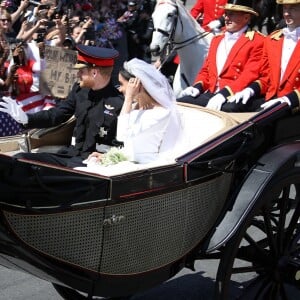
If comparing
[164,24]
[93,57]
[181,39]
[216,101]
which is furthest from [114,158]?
[164,24]

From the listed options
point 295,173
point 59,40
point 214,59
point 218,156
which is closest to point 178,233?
point 218,156

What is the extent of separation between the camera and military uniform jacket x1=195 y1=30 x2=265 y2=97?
4.86 metres

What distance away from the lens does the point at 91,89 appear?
13.6 feet

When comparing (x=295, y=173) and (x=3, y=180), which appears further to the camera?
(x=295, y=173)

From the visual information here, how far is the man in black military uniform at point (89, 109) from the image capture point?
3930mm

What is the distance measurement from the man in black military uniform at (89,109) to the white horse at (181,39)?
3449 mm

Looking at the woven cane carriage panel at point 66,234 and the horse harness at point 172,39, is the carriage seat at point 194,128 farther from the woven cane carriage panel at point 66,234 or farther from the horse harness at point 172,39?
the horse harness at point 172,39

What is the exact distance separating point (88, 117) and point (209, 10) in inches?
230

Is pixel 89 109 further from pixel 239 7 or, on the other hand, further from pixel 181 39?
pixel 181 39

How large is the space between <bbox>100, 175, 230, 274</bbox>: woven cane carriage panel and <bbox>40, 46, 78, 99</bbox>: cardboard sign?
3624 millimetres

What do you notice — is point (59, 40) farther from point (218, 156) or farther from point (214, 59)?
point (218, 156)

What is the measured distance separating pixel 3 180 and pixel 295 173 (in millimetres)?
1546

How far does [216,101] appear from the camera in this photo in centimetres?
461

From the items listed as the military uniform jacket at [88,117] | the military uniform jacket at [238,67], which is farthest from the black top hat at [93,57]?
the military uniform jacket at [238,67]
